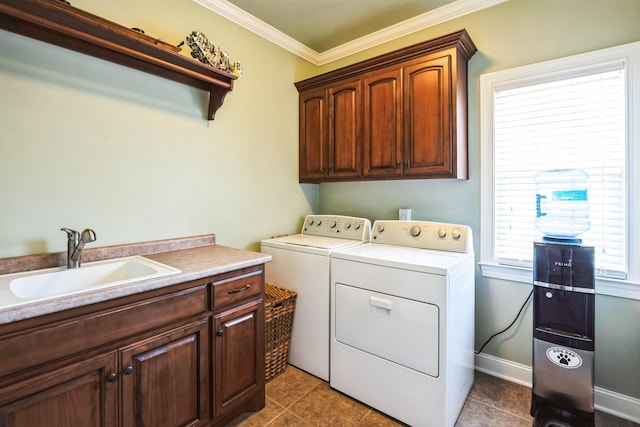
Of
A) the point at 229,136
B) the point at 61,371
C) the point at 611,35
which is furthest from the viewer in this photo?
the point at 229,136

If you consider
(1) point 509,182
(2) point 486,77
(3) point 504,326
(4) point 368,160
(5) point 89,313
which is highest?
(2) point 486,77

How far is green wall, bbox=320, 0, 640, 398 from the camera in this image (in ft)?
5.69

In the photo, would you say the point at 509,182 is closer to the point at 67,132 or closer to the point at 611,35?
the point at 611,35

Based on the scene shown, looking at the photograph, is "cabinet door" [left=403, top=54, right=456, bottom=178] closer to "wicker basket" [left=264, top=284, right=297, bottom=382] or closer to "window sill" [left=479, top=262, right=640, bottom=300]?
"window sill" [left=479, top=262, right=640, bottom=300]

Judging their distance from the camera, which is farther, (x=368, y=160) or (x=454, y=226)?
(x=368, y=160)

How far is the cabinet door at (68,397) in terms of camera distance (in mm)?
973

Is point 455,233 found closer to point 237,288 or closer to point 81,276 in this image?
point 237,288

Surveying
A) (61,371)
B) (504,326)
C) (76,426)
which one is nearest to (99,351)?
(61,371)

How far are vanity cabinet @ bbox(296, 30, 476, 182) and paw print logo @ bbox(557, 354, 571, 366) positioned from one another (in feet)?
3.73

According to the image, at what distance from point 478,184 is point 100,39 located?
2367 mm

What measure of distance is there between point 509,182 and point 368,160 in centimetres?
99

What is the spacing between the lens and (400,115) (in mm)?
2193

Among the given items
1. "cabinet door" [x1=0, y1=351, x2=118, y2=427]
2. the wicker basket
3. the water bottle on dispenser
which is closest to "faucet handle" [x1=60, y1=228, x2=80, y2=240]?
"cabinet door" [x1=0, y1=351, x2=118, y2=427]

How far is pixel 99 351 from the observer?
44.9 inches
